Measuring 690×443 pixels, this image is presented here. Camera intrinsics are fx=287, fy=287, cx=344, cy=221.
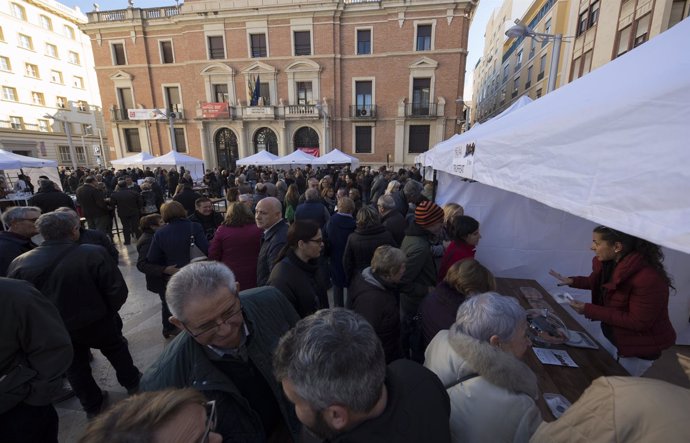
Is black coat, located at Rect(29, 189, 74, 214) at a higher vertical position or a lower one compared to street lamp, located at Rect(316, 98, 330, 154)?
lower

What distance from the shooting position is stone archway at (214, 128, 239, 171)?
931 inches

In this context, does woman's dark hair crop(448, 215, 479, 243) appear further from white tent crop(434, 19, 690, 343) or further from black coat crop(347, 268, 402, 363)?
black coat crop(347, 268, 402, 363)

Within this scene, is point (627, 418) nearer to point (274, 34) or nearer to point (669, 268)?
point (669, 268)

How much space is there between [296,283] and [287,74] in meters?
23.4

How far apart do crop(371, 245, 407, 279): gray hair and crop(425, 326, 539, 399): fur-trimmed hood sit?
32.4 inches

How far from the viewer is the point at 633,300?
1883 mm

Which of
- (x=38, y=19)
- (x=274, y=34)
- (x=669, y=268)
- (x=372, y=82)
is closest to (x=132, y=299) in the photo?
(x=669, y=268)

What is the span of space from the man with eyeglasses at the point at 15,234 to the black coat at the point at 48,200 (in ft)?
12.6

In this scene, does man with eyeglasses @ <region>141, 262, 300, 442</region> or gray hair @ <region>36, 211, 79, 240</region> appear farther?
gray hair @ <region>36, 211, 79, 240</region>

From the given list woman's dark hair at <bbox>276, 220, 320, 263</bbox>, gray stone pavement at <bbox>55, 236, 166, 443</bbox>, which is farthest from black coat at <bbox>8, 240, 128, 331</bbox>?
woman's dark hair at <bbox>276, 220, 320, 263</bbox>

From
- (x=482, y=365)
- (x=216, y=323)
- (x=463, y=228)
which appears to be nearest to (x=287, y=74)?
(x=463, y=228)

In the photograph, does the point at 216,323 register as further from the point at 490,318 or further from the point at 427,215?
the point at 427,215

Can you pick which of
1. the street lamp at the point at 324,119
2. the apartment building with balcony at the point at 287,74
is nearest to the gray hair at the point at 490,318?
the apartment building with balcony at the point at 287,74

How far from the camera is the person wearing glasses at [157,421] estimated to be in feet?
2.23
